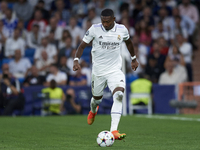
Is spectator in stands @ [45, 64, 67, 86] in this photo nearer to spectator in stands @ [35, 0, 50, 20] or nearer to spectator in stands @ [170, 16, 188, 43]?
spectator in stands @ [35, 0, 50, 20]

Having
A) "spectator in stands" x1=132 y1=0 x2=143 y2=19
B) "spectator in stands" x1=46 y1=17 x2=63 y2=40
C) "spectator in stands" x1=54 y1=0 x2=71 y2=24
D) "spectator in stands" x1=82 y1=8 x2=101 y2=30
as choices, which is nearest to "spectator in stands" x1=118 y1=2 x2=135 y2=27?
"spectator in stands" x1=132 y1=0 x2=143 y2=19

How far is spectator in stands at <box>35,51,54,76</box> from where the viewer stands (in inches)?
720

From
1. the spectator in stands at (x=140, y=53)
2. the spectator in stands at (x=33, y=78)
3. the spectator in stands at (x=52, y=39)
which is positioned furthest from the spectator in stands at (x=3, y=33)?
the spectator in stands at (x=140, y=53)

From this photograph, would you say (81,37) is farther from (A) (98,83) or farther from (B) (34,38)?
(A) (98,83)

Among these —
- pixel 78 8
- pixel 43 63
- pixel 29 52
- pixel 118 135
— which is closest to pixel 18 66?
pixel 43 63

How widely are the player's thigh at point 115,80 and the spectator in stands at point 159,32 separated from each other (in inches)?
452

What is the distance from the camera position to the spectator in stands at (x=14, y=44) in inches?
746

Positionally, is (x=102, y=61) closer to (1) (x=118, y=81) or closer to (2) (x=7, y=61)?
(1) (x=118, y=81)

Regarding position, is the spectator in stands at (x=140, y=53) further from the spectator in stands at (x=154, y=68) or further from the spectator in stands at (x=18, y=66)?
the spectator in stands at (x=18, y=66)

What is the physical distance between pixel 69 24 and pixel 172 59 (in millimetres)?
5380

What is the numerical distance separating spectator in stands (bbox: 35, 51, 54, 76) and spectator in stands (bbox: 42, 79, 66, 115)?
178 centimetres

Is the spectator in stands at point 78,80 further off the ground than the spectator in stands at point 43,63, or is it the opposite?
the spectator in stands at point 43,63

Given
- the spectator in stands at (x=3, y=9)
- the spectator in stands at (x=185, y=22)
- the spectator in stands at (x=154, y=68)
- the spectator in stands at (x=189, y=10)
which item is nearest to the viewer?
the spectator in stands at (x=154, y=68)

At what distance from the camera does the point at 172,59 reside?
17.7 m
